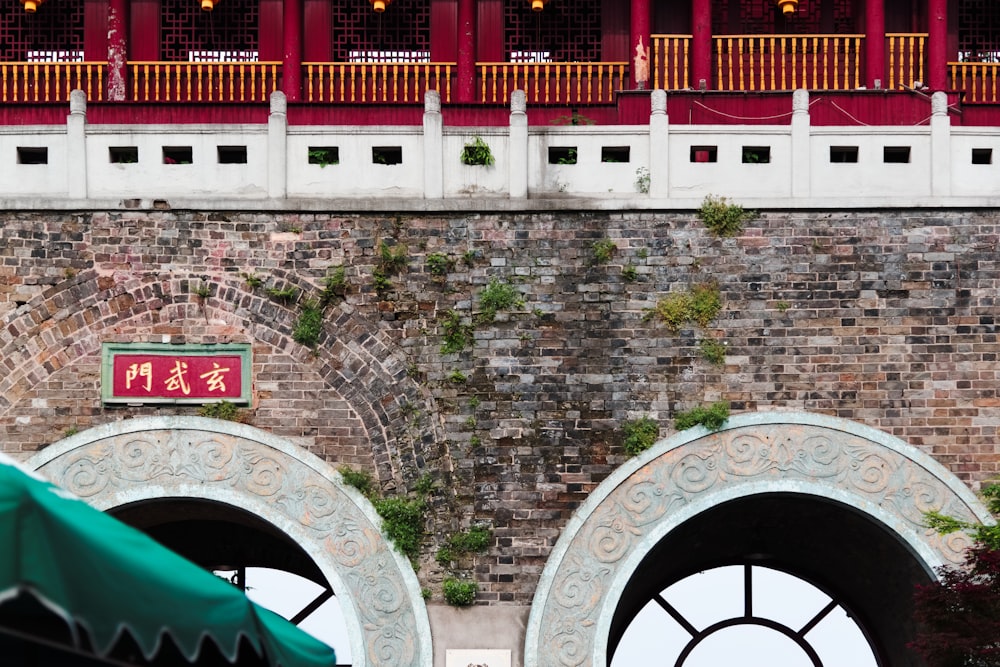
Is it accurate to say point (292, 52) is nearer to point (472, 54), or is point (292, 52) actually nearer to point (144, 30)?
point (144, 30)

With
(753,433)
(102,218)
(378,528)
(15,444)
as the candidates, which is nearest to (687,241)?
(753,433)

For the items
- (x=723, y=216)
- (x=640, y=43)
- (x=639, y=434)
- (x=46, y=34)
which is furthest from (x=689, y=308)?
(x=46, y=34)

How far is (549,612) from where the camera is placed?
12.7 meters

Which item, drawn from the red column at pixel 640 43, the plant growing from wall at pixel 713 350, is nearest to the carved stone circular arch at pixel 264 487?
the plant growing from wall at pixel 713 350

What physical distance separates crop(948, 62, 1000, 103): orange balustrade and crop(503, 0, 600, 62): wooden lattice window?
132 inches

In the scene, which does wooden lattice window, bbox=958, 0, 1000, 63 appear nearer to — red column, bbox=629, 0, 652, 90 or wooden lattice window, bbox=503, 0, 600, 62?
red column, bbox=629, 0, 652, 90

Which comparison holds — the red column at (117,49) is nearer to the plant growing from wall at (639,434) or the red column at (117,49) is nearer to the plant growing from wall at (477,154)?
the plant growing from wall at (477,154)

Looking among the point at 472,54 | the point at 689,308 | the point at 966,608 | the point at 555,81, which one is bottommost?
the point at 966,608

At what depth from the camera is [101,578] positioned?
17.4 ft

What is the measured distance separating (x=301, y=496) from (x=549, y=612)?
2.17m

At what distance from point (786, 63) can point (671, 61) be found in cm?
106

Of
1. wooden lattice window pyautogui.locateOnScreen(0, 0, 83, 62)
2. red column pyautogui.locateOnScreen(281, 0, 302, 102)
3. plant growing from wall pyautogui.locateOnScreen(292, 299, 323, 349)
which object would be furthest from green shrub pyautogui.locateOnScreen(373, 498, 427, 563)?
wooden lattice window pyautogui.locateOnScreen(0, 0, 83, 62)

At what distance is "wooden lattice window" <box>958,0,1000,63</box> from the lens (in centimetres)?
1567

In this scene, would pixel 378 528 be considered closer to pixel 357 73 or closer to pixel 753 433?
pixel 753 433
